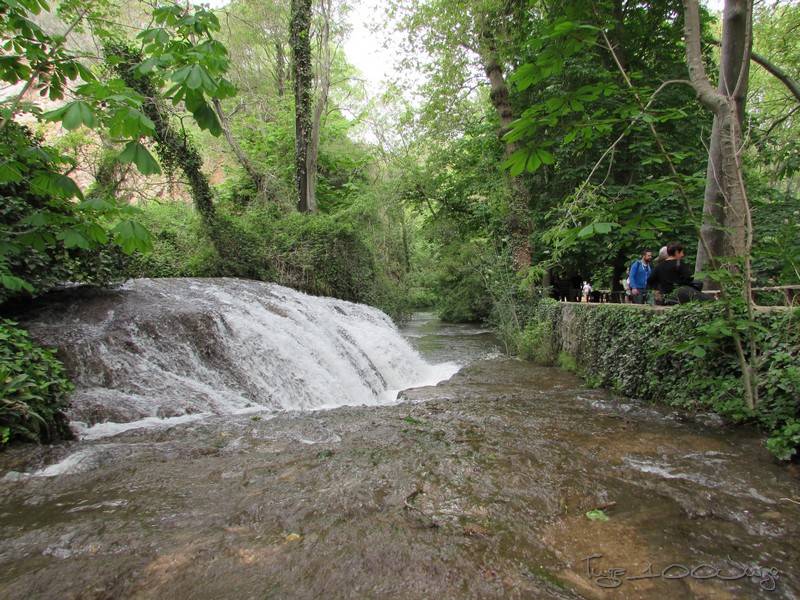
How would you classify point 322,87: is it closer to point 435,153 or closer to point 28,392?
point 435,153

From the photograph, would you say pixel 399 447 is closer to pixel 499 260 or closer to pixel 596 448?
pixel 596 448

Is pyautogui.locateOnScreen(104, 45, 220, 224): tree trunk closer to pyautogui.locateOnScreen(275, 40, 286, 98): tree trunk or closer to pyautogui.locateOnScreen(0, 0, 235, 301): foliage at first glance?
pyautogui.locateOnScreen(0, 0, 235, 301): foliage

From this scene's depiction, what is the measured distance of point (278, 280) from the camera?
42.5ft

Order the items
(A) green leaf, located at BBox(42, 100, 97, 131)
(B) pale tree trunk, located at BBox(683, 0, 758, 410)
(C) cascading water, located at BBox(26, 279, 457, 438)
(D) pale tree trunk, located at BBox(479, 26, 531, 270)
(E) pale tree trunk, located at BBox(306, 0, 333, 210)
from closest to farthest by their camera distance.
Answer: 1. (A) green leaf, located at BBox(42, 100, 97, 131)
2. (B) pale tree trunk, located at BBox(683, 0, 758, 410)
3. (C) cascading water, located at BBox(26, 279, 457, 438)
4. (D) pale tree trunk, located at BBox(479, 26, 531, 270)
5. (E) pale tree trunk, located at BBox(306, 0, 333, 210)

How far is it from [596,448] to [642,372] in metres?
2.84

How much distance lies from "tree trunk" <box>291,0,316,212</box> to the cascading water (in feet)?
24.9

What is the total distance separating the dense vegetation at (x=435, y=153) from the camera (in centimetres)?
246

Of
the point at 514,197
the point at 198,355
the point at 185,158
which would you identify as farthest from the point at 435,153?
the point at 198,355

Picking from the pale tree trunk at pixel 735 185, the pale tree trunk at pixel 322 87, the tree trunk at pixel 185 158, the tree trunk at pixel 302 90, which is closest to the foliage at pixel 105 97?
the pale tree trunk at pixel 735 185

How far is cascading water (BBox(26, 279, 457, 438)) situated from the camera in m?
4.95

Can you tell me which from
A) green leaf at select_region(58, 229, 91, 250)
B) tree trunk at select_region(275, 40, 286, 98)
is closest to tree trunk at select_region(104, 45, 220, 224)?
green leaf at select_region(58, 229, 91, 250)

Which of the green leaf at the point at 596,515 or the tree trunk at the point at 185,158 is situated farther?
the tree trunk at the point at 185,158

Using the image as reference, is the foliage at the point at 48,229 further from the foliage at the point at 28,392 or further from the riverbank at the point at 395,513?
the riverbank at the point at 395,513

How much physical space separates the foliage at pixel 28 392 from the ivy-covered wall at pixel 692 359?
609 cm
